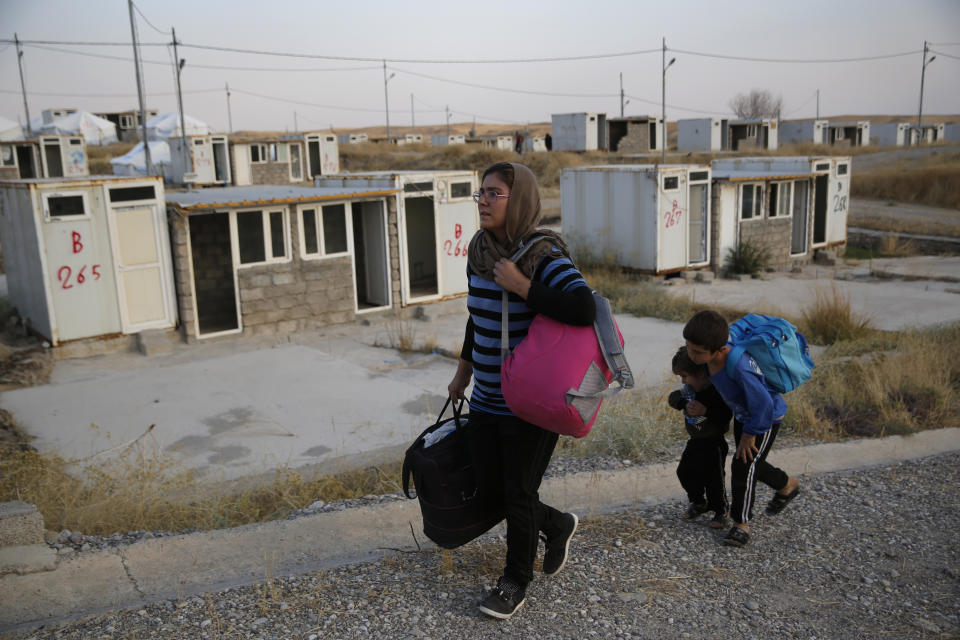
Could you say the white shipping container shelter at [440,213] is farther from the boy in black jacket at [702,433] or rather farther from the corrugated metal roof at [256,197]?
the boy in black jacket at [702,433]

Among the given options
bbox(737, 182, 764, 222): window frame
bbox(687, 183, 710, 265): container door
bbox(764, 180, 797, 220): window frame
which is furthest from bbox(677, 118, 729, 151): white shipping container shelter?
bbox(687, 183, 710, 265): container door

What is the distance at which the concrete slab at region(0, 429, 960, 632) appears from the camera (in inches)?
132

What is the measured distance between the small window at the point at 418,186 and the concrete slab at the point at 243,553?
30.7 feet

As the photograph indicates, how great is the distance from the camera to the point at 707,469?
3.84m

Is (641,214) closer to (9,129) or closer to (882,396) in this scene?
(882,396)

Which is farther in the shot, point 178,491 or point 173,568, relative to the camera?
point 178,491

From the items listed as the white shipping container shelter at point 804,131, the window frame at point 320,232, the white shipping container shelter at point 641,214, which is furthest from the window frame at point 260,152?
the white shipping container shelter at point 804,131

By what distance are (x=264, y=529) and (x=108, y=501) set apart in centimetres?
145

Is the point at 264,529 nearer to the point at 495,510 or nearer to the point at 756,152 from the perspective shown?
the point at 495,510

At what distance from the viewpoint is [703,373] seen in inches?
145

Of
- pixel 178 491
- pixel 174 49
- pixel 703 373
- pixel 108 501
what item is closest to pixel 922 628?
pixel 703 373

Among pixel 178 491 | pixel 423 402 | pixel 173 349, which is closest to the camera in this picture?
pixel 178 491

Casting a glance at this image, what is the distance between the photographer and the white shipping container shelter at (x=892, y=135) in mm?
55312

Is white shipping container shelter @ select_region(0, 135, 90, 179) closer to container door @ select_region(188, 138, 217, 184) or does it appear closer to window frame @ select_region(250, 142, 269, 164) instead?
container door @ select_region(188, 138, 217, 184)
